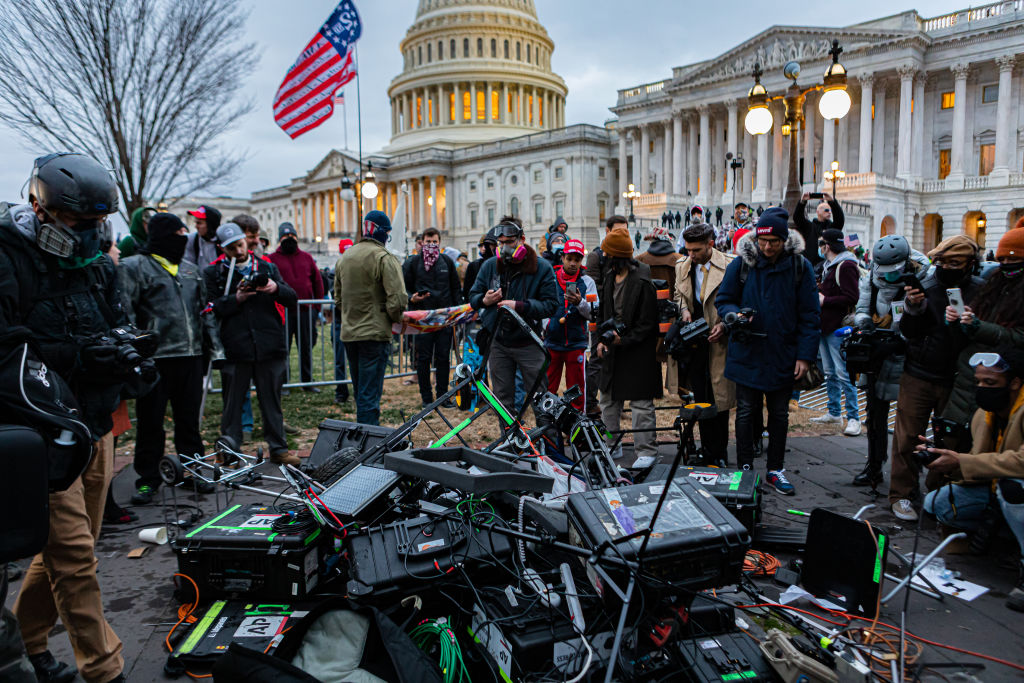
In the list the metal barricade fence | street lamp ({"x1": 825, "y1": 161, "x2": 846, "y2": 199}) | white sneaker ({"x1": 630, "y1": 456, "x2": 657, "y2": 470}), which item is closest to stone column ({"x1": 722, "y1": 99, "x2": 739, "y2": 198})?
street lamp ({"x1": 825, "y1": 161, "x2": 846, "y2": 199})

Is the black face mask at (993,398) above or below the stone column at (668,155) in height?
below

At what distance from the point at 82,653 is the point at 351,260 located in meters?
4.43

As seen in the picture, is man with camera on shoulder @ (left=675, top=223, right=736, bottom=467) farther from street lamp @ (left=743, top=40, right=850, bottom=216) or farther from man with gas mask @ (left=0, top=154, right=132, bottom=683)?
street lamp @ (left=743, top=40, right=850, bottom=216)

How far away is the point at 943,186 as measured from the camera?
1686 inches

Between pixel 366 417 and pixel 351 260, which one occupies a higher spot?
pixel 351 260

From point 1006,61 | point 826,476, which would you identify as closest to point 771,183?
point 1006,61

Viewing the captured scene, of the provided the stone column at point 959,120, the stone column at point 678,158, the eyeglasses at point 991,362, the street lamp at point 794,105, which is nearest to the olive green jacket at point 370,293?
the eyeglasses at point 991,362

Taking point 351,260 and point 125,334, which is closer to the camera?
point 125,334

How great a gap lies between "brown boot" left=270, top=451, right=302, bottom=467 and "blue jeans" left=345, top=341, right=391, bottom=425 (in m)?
0.77

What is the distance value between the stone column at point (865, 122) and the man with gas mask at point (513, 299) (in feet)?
156

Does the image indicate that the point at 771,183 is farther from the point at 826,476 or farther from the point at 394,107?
the point at 394,107

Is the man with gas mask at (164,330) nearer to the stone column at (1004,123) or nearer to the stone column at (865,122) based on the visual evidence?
the stone column at (865,122)

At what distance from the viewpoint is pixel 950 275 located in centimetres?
457

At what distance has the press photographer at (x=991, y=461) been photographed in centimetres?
365
